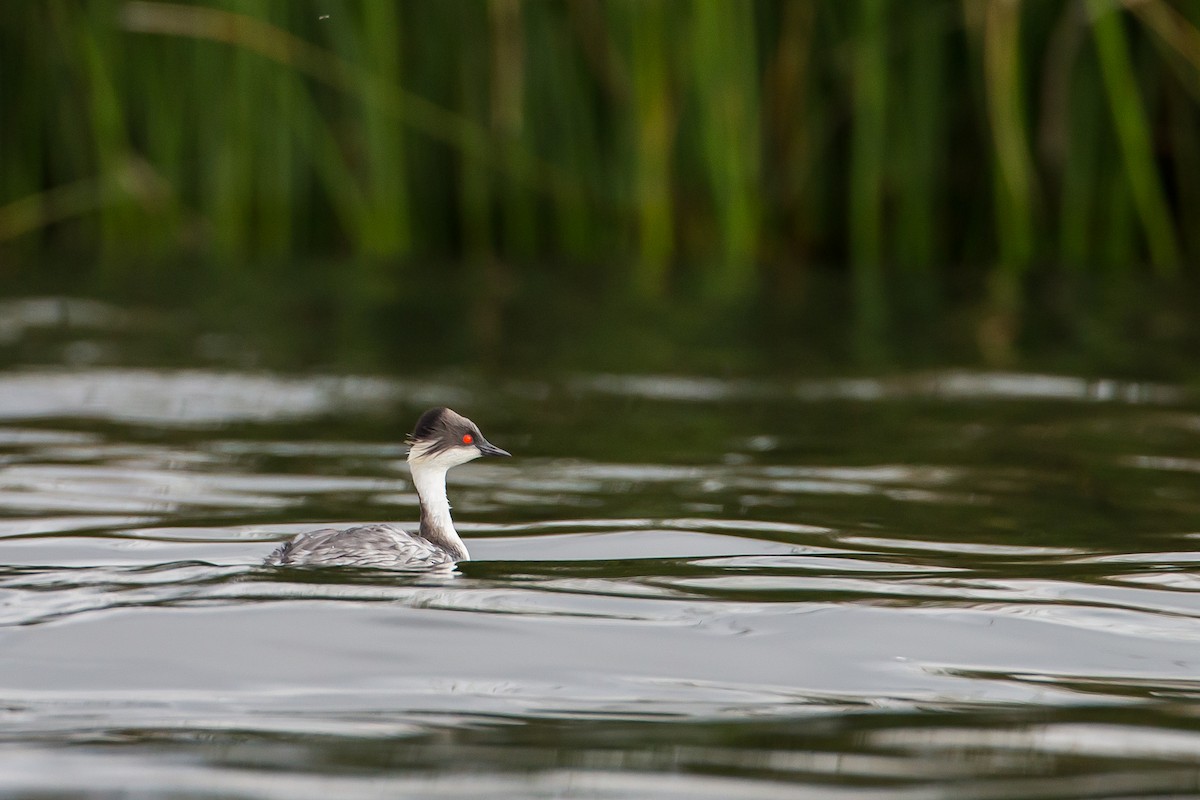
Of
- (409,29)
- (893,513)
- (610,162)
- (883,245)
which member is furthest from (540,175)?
(893,513)

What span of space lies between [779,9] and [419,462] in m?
8.23

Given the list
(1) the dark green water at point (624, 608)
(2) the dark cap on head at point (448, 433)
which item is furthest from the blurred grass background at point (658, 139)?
(2) the dark cap on head at point (448, 433)

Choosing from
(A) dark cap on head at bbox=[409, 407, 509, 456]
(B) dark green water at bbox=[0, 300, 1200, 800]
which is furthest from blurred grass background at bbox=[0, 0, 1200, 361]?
(A) dark cap on head at bbox=[409, 407, 509, 456]

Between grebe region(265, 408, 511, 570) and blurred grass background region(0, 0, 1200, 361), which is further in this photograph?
blurred grass background region(0, 0, 1200, 361)

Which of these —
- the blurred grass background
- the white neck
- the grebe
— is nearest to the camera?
the grebe

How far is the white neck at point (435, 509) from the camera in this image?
16.0ft

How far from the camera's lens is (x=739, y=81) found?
1154 centimetres

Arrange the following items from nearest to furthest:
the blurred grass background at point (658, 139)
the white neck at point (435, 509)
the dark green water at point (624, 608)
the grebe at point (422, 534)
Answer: the dark green water at point (624, 608), the grebe at point (422, 534), the white neck at point (435, 509), the blurred grass background at point (658, 139)

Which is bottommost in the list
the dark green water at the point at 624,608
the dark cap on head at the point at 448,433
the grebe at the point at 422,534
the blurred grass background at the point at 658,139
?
the dark green water at the point at 624,608

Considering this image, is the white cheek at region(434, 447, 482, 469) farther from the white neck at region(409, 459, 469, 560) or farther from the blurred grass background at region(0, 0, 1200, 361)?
the blurred grass background at region(0, 0, 1200, 361)

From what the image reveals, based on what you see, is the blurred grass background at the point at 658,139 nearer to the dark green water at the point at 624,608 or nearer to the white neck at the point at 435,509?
the dark green water at the point at 624,608

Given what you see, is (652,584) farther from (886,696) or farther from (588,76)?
(588,76)

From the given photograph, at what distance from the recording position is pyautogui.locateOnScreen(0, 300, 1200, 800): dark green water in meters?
3.19

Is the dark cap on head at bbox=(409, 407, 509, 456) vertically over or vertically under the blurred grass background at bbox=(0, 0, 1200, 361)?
under
